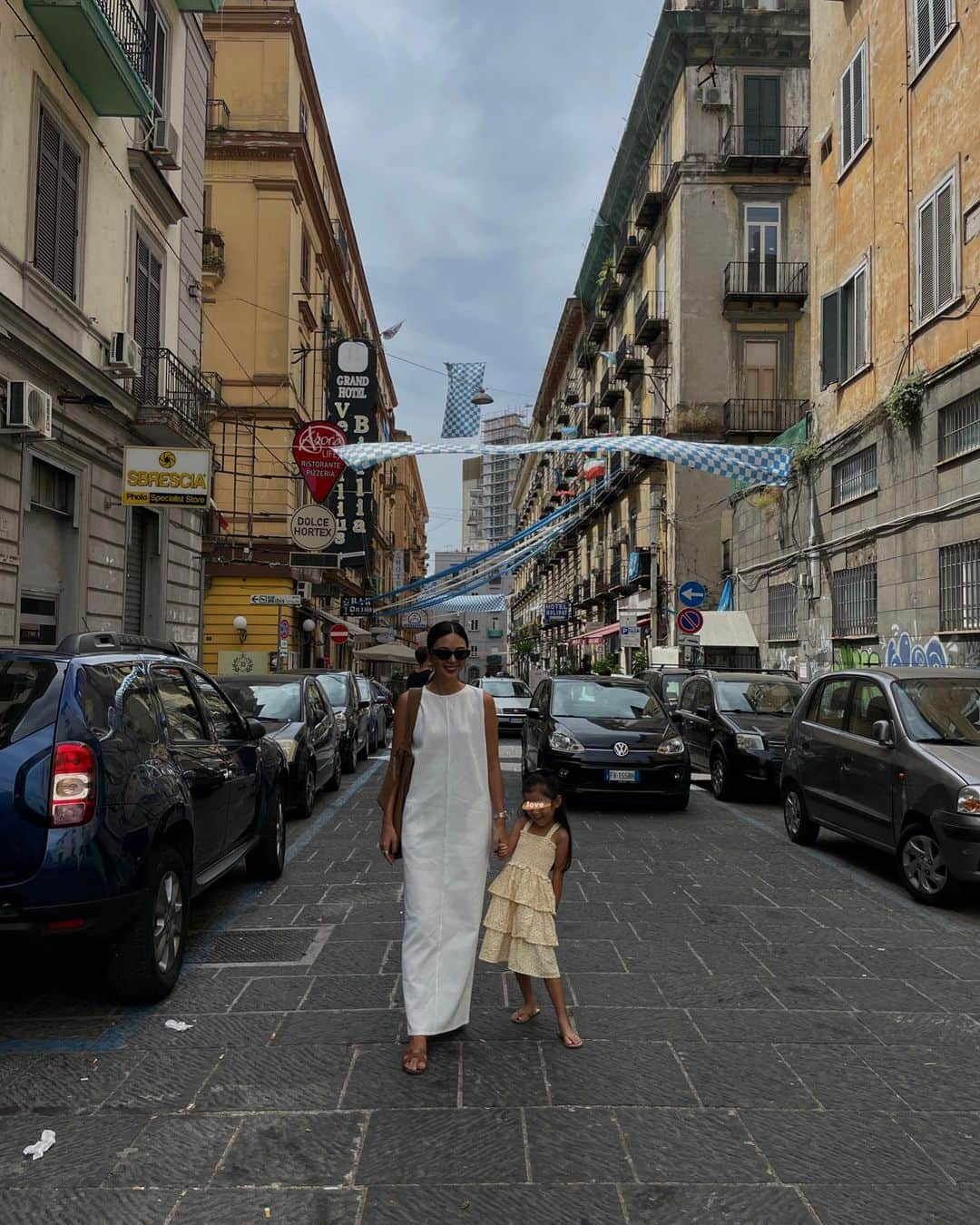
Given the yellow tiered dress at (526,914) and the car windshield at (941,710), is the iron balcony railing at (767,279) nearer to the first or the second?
the car windshield at (941,710)

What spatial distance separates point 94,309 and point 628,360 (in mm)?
23579

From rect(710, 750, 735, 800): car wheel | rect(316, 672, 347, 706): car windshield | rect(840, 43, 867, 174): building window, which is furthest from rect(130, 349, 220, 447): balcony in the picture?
rect(840, 43, 867, 174): building window

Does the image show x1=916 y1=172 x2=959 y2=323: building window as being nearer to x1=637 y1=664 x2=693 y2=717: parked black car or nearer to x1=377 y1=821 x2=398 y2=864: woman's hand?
x1=637 y1=664 x2=693 y2=717: parked black car

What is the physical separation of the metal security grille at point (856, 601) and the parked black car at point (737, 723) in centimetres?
302

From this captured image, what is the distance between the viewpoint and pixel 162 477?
1441cm

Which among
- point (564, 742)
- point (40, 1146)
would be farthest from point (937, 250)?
point (40, 1146)

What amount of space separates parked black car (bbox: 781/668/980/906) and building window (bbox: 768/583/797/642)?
40.6 ft

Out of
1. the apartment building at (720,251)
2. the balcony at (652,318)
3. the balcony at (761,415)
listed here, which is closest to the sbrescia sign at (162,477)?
the apartment building at (720,251)

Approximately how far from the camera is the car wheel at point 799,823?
9453 mm

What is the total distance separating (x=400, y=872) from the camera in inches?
313

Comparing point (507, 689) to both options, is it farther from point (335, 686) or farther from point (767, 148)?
point (767, 148)

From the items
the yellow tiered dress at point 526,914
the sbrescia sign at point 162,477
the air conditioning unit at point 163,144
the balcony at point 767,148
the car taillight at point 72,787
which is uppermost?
the balcony at point 767,148

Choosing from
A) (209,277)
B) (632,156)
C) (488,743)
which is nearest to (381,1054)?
(488,743)

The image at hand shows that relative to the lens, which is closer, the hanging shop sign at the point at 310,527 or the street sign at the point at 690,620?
the street sign at the point at 690,620
